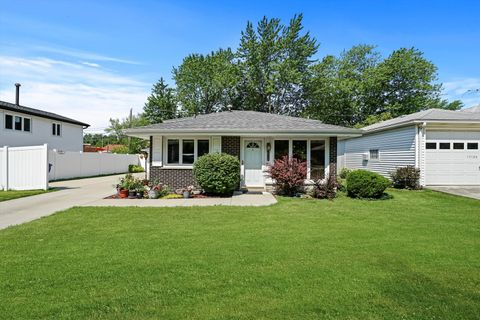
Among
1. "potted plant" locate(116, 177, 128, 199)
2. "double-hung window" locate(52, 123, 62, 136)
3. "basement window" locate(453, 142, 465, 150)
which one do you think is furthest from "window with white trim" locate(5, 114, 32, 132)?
"basement window" locate(453, 142, 465, 150)

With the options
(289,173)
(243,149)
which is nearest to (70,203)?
(243,149)

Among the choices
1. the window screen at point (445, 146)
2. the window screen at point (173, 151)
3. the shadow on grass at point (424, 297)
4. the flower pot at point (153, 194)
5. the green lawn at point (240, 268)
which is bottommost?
the green lawn at point (240, 268)

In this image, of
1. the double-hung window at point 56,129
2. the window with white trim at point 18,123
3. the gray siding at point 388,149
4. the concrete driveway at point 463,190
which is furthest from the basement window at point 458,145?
the double-hung window at point 56,129

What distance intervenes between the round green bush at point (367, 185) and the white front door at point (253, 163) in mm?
4178

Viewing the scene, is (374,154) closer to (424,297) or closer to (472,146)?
(472,146)

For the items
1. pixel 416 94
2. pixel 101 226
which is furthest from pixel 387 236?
pixel 416 94

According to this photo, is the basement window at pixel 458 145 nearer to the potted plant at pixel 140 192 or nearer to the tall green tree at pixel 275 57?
the potted plant at pixel 140 192

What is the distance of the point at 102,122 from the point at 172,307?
227 feet

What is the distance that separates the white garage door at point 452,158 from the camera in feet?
48.4

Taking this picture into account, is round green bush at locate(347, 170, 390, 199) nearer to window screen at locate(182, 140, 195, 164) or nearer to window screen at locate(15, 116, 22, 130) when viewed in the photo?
window screen at locate(182, 140, 195, 164)

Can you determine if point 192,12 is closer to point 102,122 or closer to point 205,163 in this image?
point 205,163

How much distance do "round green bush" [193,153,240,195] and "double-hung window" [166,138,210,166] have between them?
1.77 meters

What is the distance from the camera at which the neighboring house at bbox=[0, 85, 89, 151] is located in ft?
66.3

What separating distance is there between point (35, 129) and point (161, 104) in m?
20.7
